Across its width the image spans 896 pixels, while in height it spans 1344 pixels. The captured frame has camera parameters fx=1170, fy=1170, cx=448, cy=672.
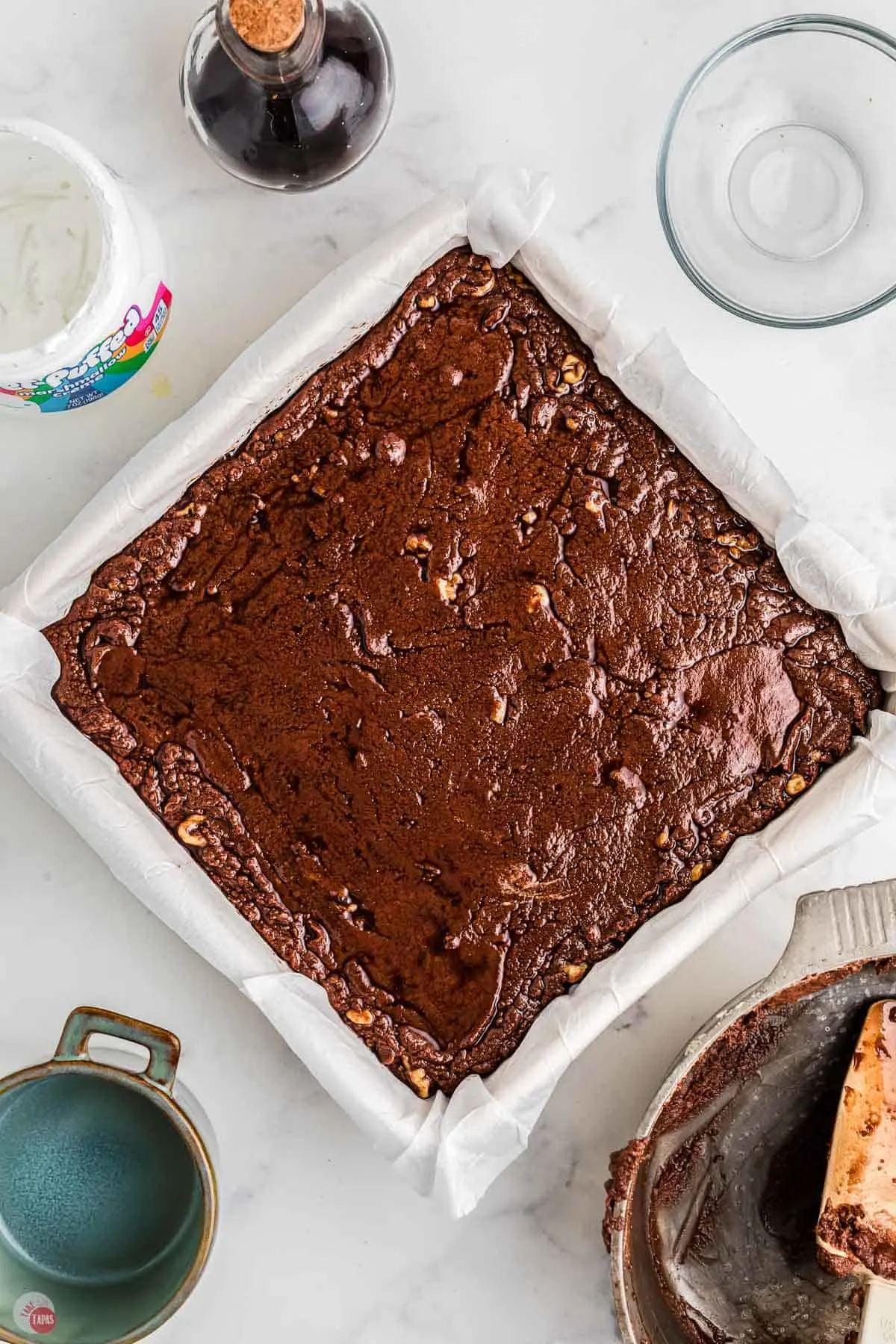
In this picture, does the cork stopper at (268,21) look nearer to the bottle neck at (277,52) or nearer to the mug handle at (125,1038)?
the bottle neck at (277,52)

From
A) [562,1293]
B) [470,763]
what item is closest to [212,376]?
[470,763]

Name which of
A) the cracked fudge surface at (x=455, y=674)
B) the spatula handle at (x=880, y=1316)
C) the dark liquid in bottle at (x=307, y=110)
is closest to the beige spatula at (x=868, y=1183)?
the spatula handle at (x=880, y=1316)

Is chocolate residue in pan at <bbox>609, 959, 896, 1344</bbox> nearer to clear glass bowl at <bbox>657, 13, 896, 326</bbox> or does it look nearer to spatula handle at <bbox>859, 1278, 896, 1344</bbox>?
spatula handle at <bbox>859, 1278, 896, 1344</bbox>

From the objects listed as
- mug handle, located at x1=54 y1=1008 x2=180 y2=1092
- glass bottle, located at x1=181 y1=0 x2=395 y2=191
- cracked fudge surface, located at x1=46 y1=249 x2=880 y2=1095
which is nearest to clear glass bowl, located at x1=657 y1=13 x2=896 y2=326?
cracked fudge surface, located at x1=46 y1=249 x2=880 y2=1095

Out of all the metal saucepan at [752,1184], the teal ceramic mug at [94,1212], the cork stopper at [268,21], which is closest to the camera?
the cork stopper at [268,21]

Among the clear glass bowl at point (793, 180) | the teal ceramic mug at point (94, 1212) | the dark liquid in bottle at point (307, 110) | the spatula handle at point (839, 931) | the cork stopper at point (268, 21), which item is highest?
the clear glass bowl at point (793, 180)

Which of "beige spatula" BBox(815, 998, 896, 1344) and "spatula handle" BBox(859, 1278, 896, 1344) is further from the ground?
"beige spatula" BBox(815, 998, 896, 1344)
